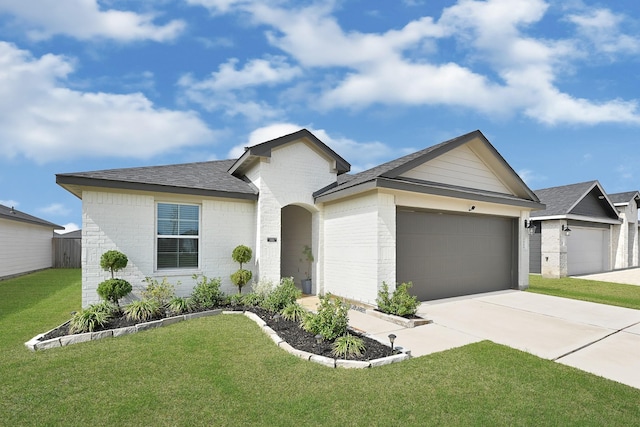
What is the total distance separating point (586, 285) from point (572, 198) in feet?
17.3

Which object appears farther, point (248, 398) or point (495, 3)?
point (495, 3)

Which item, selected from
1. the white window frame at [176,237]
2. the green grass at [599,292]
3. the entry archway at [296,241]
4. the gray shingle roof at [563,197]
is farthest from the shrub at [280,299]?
the gray shingle roof at [563,197]

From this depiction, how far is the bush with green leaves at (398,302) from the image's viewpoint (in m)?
6.85

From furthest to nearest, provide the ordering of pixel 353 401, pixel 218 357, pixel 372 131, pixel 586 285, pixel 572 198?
1. pixel 572 198
2. pixel 586 285
3. pixel 372 131
4. pixel 218 357
5. pixel 353 401

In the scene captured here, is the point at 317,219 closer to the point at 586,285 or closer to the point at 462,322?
the point at 462,322

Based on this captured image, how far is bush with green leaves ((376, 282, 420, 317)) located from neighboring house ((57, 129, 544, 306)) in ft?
1.23

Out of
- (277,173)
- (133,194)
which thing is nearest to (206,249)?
(133,194)

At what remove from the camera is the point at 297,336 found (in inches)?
221

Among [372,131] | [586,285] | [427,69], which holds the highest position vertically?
[427,69]

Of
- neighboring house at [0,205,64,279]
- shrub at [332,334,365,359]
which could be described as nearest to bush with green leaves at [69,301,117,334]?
shrub at [332,334,365,359]

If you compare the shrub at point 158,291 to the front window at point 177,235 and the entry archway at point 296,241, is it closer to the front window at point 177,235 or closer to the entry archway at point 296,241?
the front window at point 177,235

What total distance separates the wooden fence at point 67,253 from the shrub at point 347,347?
72.1 ft

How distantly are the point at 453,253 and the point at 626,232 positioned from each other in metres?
17.8

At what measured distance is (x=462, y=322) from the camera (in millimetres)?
6777
